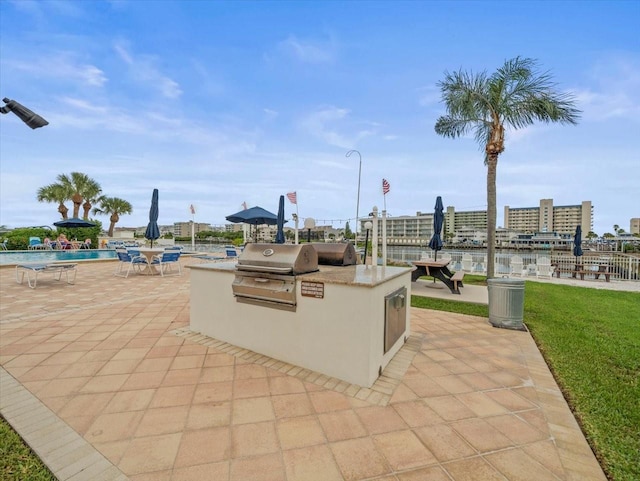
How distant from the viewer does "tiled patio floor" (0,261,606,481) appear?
1.70 m

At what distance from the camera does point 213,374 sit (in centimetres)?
291

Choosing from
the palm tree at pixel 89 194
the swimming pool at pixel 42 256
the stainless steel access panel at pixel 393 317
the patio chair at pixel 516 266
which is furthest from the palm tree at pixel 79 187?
the patio chair at pixel 516 266

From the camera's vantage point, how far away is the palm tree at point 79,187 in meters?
27.7

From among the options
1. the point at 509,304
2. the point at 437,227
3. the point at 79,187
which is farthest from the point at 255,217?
the point at 79,187

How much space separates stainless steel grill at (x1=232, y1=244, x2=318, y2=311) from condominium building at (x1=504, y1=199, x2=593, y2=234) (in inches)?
4234

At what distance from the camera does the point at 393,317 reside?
3092 millimetres

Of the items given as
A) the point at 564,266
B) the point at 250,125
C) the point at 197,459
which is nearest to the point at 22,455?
the point at 197,459

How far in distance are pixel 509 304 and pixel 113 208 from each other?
4060cm

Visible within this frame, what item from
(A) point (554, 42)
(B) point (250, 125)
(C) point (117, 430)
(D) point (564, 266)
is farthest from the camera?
(B) point (250, 125)

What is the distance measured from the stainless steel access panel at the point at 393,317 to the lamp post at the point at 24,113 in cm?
485

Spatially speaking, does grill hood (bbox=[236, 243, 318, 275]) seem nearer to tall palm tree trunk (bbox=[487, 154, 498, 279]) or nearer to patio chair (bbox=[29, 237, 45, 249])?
tall palm tree trunk (bbox=[487, 154, 498, 279])

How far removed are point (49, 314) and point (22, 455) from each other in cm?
439

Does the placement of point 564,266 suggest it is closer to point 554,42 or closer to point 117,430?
point 554,42

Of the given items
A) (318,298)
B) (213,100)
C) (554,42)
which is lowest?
(318,298)
